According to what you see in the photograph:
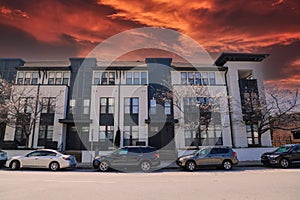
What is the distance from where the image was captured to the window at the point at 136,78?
25.3 m

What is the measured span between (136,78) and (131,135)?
7135 millimetres

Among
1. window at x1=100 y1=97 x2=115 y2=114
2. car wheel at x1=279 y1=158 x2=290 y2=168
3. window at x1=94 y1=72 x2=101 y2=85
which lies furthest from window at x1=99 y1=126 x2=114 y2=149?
car wheel at x1=279 y1=158 x2=290 y2=168

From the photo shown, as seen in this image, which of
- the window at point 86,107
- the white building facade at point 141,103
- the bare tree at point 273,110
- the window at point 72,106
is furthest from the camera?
the window at point 86,107

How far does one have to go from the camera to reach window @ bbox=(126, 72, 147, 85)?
25.3m

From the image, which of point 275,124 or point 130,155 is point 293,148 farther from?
point 130,155

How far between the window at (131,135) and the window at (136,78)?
18.5ft

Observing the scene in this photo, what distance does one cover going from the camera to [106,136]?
76.7 ft

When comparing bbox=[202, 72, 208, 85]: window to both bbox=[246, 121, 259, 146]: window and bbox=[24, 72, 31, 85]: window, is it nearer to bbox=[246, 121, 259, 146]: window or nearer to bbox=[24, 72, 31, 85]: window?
bbox=[246, 121, 259, 146]: window

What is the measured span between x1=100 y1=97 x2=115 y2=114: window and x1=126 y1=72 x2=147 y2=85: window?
10.2 ft

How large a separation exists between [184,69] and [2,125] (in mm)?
22099

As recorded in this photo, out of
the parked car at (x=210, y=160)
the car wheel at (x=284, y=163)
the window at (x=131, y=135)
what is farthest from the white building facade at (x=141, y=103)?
the car wheel at (x=284, y=163)

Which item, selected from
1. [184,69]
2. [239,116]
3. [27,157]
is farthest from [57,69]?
[239,116]

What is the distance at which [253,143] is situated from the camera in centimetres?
2275

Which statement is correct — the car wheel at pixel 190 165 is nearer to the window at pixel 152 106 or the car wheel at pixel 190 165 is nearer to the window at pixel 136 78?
the window at pixel 152 106
